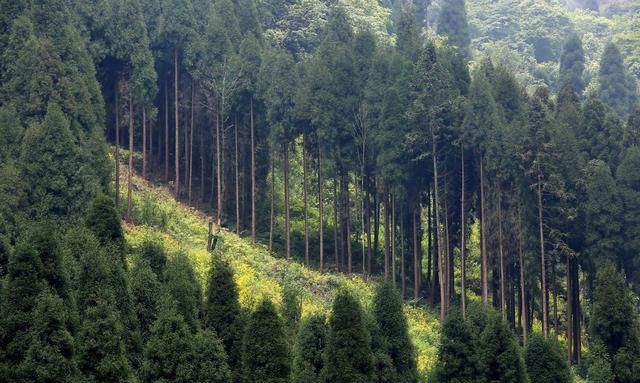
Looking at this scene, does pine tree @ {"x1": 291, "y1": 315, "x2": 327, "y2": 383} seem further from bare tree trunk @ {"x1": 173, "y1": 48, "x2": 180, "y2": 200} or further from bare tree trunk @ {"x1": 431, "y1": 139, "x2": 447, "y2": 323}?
bare tree trunk @ {"x1": 173, "y1": 48, "x2": 180, "y2": 200}

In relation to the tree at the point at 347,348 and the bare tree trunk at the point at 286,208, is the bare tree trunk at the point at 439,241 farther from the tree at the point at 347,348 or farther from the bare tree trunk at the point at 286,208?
the tree at the point at 347,348

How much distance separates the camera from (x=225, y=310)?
1315 inches

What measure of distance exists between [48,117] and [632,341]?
26071 millimetres

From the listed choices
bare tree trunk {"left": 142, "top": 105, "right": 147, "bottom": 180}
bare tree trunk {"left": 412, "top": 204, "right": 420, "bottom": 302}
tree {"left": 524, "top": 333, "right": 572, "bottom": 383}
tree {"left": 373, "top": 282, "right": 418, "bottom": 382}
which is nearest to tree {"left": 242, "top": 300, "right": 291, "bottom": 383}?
tree {"left": 373, "top": 282, "right": 418, "bottom": 382}

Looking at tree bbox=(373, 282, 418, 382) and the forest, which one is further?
tree bbox=(373, 282, 418, 382)

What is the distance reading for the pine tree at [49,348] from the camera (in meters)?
27.1

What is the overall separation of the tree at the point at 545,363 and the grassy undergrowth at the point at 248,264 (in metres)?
8.37

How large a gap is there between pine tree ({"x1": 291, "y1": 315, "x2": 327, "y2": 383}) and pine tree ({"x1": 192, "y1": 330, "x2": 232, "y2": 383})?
141 inches

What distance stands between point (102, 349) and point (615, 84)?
6700cm

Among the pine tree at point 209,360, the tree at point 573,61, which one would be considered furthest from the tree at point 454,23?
the pine tree at point 209,360

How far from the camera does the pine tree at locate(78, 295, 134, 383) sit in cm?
2817

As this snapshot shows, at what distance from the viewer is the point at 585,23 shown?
137875 millimetres

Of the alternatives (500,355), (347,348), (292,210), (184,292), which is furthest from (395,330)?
(292,210)

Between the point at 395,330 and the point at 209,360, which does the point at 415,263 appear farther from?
the point at 209,360
